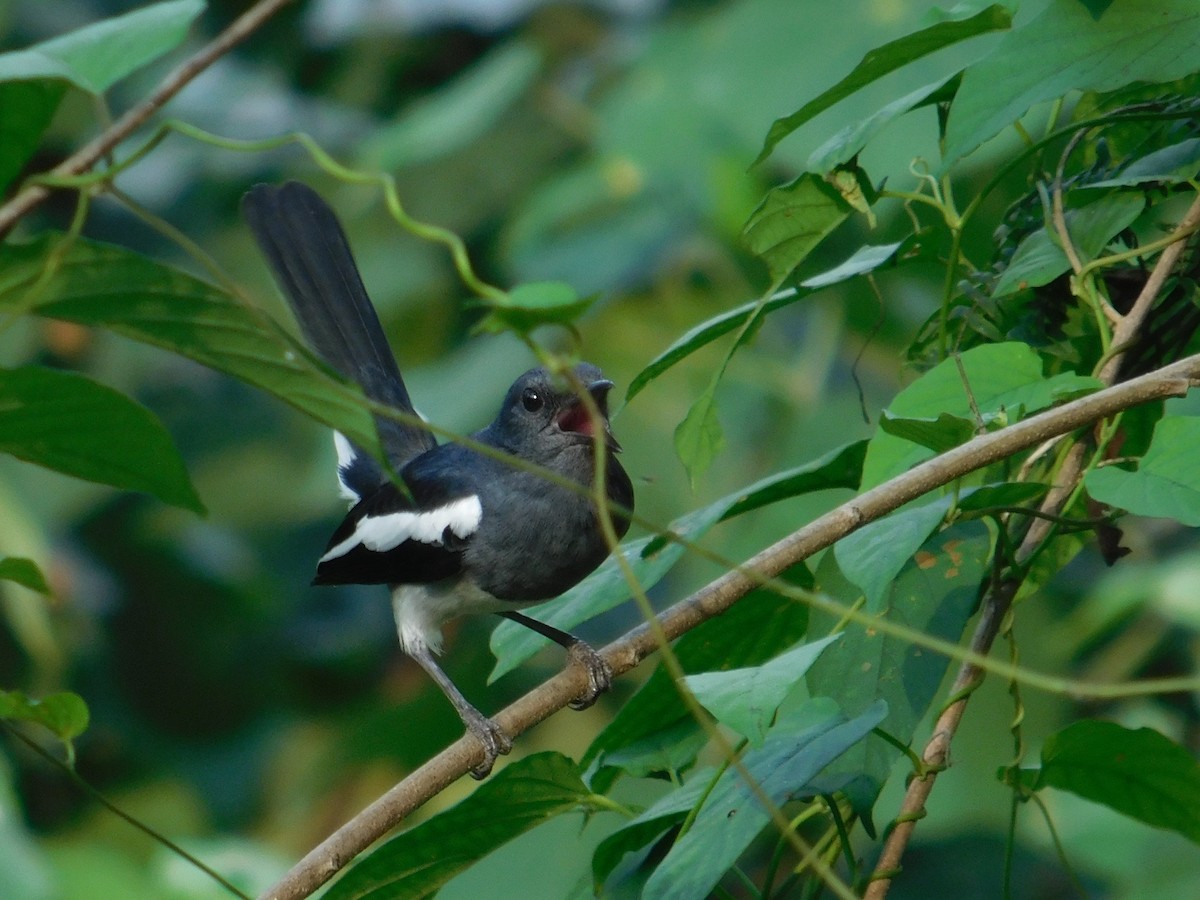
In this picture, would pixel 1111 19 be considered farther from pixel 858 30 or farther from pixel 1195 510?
pixel 858 30

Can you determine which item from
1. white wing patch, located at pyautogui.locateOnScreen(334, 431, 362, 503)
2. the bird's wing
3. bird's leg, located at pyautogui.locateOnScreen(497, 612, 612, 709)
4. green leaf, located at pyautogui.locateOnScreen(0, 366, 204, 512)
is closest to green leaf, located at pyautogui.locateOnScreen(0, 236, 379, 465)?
green leaf, located at pyautogui.locateOnScreen(0, 366, 204, 512)

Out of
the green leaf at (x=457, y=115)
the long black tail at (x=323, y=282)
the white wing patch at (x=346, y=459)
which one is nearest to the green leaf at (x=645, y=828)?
the long black tail at (x=323, y=282)

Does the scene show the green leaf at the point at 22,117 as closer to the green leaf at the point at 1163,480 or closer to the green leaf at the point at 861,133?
the green leaf at the point at 861,133

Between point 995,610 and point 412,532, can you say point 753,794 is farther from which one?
point 412,532

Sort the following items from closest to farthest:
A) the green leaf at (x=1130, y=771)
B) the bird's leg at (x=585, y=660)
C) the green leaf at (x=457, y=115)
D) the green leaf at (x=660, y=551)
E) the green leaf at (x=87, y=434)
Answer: the green leaf at (x=87, y=434)
the green leaf at (x=1130, y=771)
the green leaf at (x=660, y=551)
the bird's leg at (x=585, y=660)
the green leaf at (x=457, y=115)

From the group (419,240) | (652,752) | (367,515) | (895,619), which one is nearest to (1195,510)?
(895,619)

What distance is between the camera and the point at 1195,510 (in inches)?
46.9

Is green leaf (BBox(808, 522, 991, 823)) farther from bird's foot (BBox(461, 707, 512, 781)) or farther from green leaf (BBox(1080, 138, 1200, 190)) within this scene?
bird's foot (BBox(461, 707, 512, 781))

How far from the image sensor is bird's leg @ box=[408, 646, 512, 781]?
2.27m

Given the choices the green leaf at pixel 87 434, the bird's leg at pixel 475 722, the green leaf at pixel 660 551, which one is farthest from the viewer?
the bird's leg at pixel 475 722

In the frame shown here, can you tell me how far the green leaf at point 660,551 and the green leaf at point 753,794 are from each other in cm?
23

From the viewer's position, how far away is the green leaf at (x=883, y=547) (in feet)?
4.02

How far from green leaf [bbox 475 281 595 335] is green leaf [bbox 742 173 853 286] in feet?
1.96

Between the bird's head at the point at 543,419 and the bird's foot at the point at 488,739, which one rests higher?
the bird's head at the point at 543,419
